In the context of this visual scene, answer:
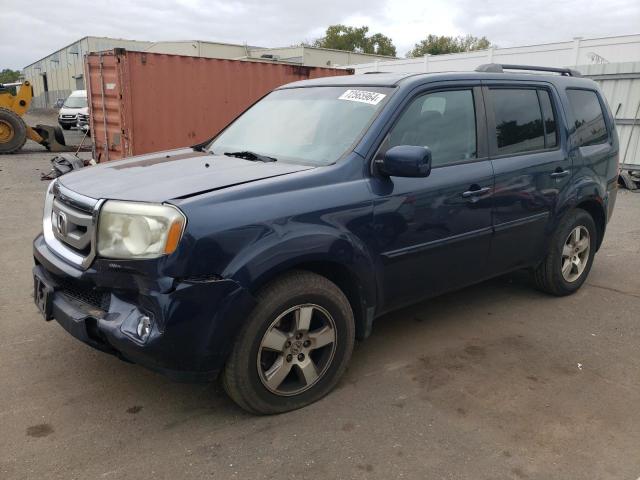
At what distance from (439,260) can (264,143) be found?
1408mm

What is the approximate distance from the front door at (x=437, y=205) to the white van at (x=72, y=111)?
22245mm

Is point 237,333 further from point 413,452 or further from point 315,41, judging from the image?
point 315,41

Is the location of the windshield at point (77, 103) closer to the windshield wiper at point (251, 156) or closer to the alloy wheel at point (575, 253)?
the windshield wiper at point (251, 156)

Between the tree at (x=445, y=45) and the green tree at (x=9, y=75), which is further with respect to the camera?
the green tree at (x=9, y=75)

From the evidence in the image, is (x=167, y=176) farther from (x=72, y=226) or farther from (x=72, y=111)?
(x=72, y=111)

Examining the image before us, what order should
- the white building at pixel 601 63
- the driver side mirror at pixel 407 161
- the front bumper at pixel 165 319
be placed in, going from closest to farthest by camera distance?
the front bumper at pixel 165 319, the driver side mirror at pixel 407 161, the white building at pixel 601 63

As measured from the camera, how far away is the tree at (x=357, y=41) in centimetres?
6719

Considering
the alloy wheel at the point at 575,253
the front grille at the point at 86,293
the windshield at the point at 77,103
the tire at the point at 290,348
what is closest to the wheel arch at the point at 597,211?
the alloy wheel at the point at 575,253

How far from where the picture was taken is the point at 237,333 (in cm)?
270

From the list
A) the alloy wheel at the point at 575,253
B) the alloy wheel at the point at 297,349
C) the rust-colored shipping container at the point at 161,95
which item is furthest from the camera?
the rust-colored shipping container at the point at 161,95

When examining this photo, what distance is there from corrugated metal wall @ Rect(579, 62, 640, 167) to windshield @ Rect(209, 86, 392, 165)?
10438 mm

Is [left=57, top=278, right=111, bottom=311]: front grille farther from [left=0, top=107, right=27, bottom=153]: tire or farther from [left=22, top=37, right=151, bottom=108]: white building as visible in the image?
[left=22, top=37, right=151, bottom=108]: white building

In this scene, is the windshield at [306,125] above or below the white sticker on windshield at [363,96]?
below

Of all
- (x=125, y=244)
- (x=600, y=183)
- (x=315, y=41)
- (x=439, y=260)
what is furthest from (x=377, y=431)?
(x=315, y=41)
